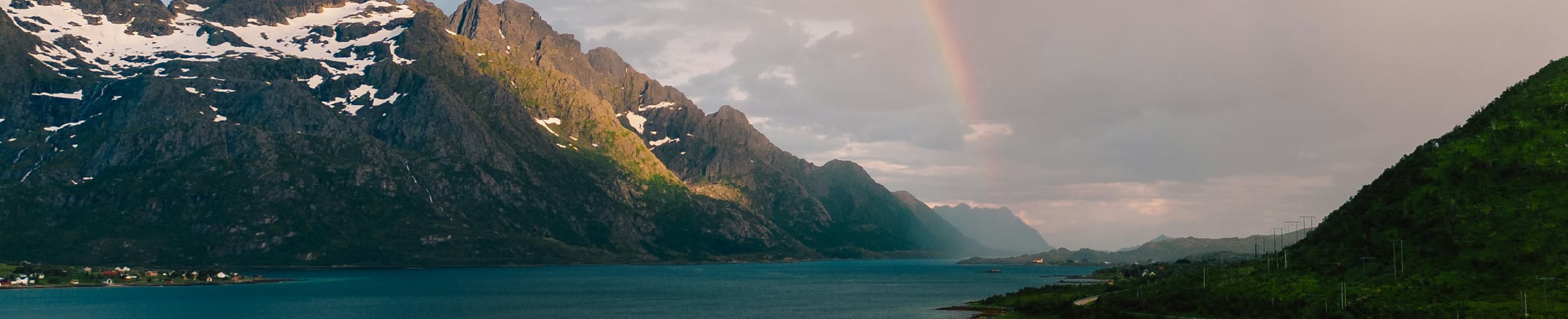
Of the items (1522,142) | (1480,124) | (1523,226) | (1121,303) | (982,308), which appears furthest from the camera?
(982,308)

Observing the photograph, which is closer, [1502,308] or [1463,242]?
[1502,308]

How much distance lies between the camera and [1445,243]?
439ft

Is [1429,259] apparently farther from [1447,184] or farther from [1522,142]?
[1522,142]

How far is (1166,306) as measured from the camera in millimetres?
155750

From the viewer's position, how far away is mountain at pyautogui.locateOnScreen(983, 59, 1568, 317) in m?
124

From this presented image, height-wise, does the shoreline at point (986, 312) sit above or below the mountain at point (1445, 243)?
below

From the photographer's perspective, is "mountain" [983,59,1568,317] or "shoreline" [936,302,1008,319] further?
"shoreline" [936,302,1008,319]

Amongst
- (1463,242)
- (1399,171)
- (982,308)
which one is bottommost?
(982,308)

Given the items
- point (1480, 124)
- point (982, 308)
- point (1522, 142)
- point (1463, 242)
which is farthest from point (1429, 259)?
point (982, 308)

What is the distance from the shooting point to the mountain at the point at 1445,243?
123750 mm

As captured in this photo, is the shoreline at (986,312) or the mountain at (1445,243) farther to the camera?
the shoreline at (986,312)

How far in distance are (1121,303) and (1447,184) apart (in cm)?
4582

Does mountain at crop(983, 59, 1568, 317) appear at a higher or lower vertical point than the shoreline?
higher

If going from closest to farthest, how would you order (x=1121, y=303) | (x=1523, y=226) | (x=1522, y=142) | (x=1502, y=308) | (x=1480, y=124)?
(x=1502, y=308) < (x=1523, y=226) < (x=1522, y=142) < (x=1480, y=124) < (x=1121, y=303)
